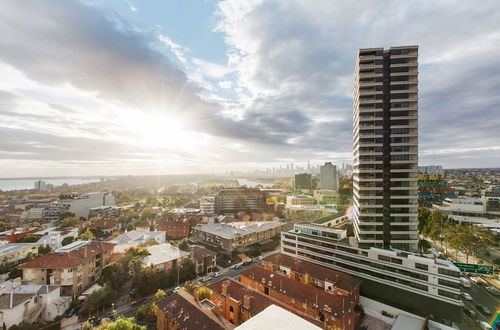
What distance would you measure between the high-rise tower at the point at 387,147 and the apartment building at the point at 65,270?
153ft

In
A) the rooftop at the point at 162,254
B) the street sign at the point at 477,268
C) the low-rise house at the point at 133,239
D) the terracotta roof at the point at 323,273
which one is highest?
the street sign at the point at 477,268

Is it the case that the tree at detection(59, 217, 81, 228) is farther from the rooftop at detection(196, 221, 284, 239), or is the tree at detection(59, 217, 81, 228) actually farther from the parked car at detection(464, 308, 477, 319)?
the parked car at detection(464, 308, 477, 319)

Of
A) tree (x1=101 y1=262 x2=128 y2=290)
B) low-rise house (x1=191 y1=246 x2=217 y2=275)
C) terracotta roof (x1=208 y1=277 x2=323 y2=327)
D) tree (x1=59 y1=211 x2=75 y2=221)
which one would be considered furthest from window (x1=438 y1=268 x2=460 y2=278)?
tree (x1=59 y1=211 x2=75 y2=221)

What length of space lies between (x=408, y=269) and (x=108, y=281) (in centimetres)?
4442

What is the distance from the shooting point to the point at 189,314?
880 inches

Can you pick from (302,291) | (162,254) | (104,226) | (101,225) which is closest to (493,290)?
(302,291)

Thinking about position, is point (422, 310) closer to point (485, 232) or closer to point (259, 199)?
point (485, 232)

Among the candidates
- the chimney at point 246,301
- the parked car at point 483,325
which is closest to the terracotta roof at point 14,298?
the chimney at point 246,301

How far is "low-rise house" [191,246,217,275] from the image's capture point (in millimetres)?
42031

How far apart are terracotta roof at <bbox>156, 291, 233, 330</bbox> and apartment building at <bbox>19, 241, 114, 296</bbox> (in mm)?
20557

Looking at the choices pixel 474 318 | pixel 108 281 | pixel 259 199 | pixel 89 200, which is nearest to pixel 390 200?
pixel 474 318

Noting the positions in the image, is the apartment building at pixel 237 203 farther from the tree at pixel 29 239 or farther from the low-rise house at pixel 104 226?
the tree at pixel 29 239

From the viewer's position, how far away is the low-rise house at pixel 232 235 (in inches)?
2119

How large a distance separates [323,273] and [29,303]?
Result: 39.5 metres
